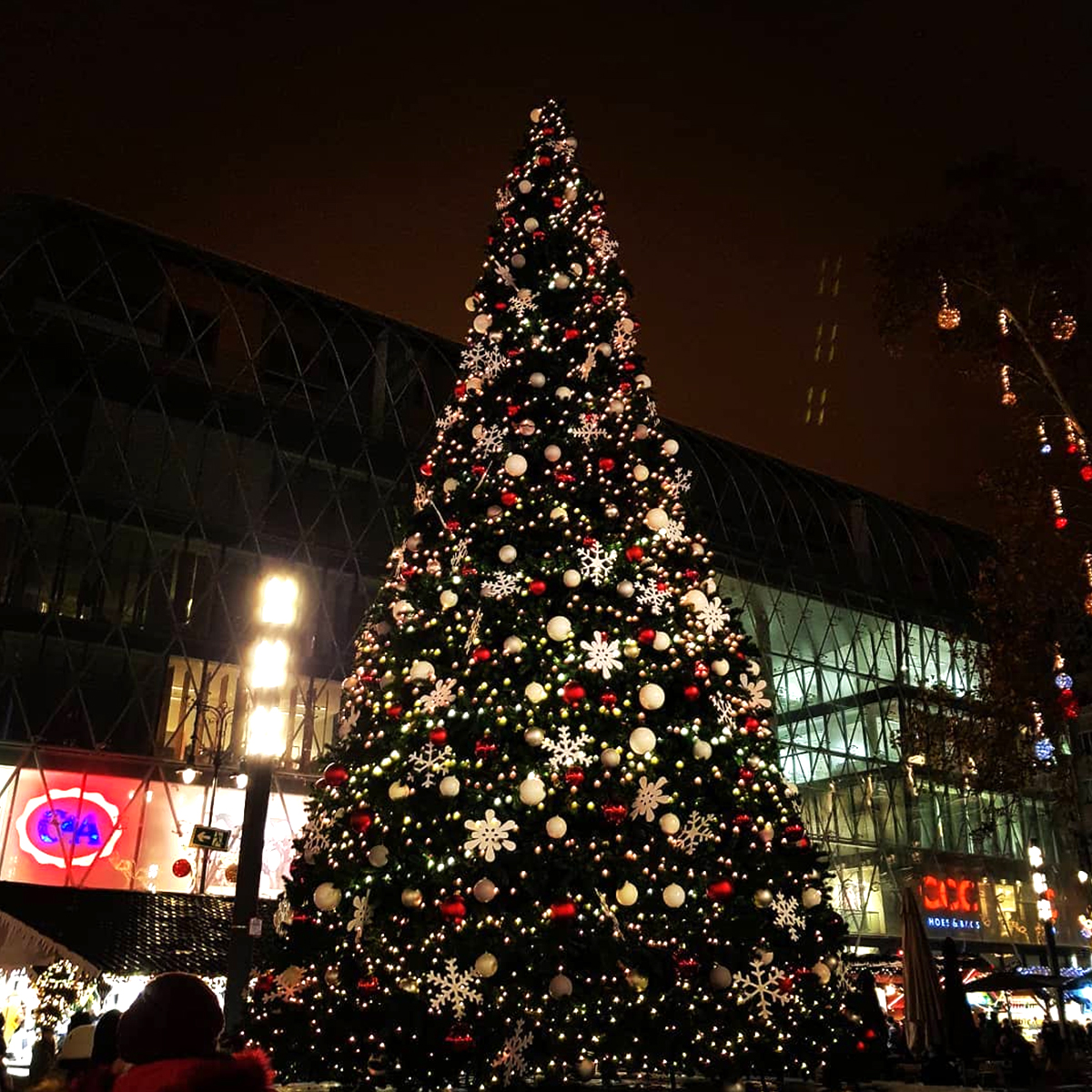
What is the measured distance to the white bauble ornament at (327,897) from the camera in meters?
7.56

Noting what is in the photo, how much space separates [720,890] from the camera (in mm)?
7480

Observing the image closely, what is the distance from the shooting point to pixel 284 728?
2616 cm

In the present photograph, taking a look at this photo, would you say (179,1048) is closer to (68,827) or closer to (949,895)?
(68,827)

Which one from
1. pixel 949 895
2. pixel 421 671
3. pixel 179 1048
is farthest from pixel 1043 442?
pixel 949 895

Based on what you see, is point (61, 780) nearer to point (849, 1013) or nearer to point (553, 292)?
point (553, 292)

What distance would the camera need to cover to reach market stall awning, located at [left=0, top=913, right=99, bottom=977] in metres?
16.5

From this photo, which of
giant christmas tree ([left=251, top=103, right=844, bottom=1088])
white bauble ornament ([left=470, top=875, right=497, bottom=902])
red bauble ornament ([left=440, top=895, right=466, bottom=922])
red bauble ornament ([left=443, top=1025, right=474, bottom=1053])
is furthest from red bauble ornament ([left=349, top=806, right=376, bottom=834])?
red bauble ornament ([left=443, top=1025, right=474, bottom=1053])

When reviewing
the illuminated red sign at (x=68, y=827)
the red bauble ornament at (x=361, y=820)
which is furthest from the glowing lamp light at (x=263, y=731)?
the illuminated red sign at (x=68, y=827)

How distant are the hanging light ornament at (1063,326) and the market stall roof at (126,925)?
1301cm

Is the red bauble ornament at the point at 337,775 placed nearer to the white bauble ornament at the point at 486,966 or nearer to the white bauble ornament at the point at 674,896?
the white bauble ornament at the point at 486,966

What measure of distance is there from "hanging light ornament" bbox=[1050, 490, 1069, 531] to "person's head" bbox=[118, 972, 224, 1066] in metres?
12.1

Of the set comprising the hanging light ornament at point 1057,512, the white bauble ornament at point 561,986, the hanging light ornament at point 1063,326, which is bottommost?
the white bauble ornament at point 561,986

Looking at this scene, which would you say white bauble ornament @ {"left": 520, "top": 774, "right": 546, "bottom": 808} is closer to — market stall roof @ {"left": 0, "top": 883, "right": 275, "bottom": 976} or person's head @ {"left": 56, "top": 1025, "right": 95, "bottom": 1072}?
person's head @ {"left": 56, "top": 1025, "right": 95, "bottom": 1072}

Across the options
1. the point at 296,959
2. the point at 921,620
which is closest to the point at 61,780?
the point at 296,959
